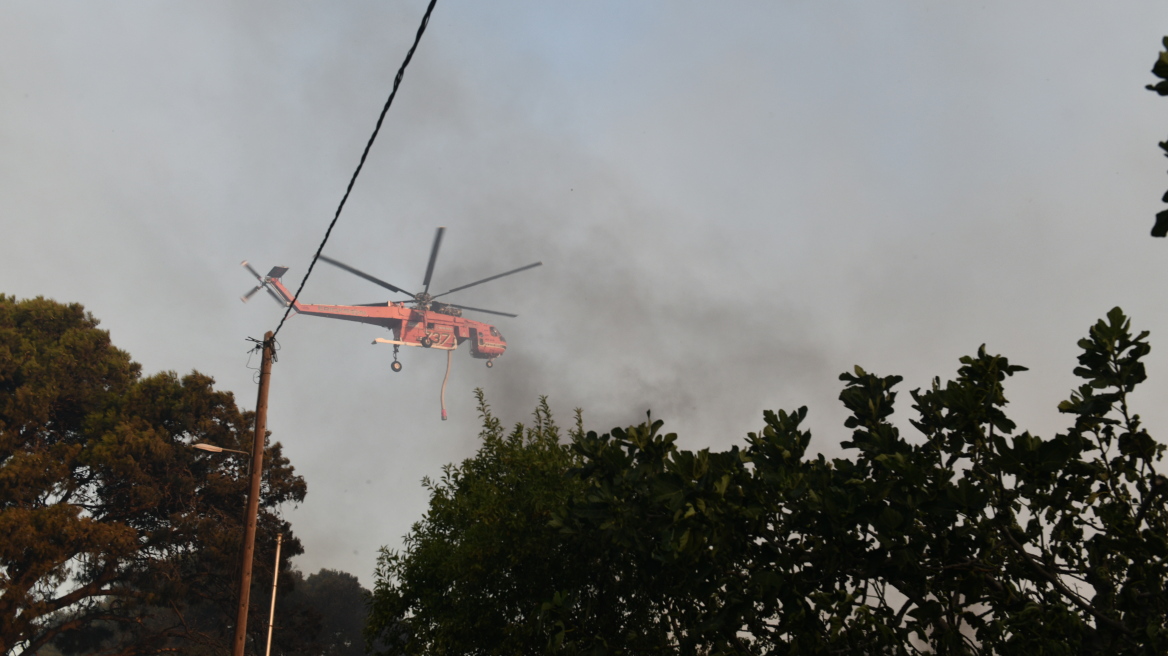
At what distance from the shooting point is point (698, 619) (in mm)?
9336

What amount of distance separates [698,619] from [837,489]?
289 centimetres

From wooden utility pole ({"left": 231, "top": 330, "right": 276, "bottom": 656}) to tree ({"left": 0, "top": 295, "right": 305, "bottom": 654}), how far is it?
16.6 metres

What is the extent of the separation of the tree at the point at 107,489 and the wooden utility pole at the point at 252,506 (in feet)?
54.5

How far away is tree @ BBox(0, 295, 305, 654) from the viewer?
27.6m

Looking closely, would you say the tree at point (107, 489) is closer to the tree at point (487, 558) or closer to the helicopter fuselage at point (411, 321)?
the tree at point (487, 558)

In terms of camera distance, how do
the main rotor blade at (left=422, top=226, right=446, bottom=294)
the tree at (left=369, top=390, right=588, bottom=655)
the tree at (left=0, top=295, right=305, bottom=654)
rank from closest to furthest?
the tree at (left=369, top=390, right=588, bottom=655)
the tree at (left=0, top=295, right=305, bottom=654)
the main rotor blade at (left=422, top=226, right=446, bottom=294)

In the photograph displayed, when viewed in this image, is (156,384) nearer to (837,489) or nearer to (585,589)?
(585,589)

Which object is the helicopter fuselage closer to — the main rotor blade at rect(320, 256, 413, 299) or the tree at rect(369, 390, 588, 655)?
the main rotor blade at rect(320, 256, 413, 299)

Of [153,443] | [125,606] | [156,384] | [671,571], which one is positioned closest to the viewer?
[671,571]

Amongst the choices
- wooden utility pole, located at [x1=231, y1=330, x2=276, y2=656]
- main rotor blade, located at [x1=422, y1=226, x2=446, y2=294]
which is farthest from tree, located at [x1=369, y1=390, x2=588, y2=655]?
main rotor blade, located at [x1=422, y1=226, x2=446, y2=294]

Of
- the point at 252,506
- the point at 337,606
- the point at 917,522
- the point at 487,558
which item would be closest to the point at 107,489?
the point at 252,506

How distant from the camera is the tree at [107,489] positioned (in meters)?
27.6

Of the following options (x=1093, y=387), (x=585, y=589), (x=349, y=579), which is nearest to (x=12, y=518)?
(x=585, y=589)

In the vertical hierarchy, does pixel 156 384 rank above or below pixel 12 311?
below
